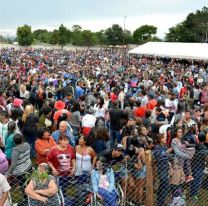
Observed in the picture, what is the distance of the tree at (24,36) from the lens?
3002 inches

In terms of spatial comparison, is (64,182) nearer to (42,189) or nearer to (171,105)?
(42,189)

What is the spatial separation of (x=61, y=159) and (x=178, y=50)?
2567cm

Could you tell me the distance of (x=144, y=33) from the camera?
94.1m

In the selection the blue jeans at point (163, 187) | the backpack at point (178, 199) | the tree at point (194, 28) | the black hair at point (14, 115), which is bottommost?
A: the backpack at point (178, 199)

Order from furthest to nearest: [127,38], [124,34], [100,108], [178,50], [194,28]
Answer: [127,38], [124,34], [194,28], [178,50], [100,108]

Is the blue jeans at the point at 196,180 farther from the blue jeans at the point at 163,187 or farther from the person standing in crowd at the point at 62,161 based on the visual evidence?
the person standing in crowd at the point at 62,161

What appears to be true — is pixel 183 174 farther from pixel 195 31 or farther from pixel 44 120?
pixel 195 31

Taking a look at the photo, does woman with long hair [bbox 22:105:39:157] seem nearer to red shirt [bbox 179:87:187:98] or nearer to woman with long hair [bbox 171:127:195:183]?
woman with long hair [bbox 171:127:195:183]

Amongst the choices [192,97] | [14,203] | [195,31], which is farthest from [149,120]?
[195,31]

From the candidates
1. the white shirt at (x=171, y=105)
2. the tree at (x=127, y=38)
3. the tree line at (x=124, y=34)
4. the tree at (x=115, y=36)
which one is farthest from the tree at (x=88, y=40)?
the white shirt at (x=171, y=105)

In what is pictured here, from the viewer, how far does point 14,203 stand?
6.22 metres

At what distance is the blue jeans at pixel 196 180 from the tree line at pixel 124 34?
5928 centimetres

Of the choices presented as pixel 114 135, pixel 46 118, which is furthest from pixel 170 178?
pixel 46 118

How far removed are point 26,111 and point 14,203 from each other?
2.86 metres
